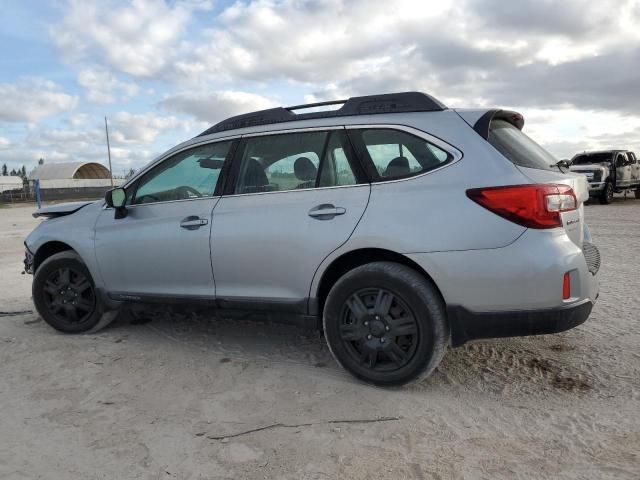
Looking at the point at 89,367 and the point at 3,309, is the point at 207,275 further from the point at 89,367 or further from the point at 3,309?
the point at 3,309

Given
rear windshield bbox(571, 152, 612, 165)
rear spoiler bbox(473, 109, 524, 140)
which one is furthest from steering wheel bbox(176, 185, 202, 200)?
rear windshield bbox(571, 152, 612, 165)

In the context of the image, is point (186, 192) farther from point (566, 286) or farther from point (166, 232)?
point (566, 286)

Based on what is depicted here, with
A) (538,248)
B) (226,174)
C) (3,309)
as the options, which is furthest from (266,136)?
(3,309)

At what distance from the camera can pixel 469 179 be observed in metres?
3.05

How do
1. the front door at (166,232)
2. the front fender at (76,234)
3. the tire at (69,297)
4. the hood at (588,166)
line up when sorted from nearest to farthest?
the front door at (166,232) < the front fender at (76,234) < the tire at (69,297) < the hood at (588,166)

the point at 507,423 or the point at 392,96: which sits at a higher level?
the point at 392,96

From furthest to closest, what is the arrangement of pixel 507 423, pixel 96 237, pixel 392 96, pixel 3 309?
pixel 3 309 < pixel 96 237 < pixel 392 96 < pixel 507 423

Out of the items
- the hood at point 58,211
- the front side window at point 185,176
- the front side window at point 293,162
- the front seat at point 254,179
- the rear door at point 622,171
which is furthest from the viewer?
A: the rear door at point 622,171

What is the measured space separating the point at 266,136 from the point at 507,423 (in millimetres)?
2464

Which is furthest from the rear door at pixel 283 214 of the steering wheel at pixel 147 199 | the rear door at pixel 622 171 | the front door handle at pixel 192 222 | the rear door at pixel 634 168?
the rear door at pixel 634 168

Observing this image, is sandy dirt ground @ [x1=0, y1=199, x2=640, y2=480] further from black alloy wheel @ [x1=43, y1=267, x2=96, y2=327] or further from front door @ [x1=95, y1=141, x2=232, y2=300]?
front door @ [x1=95, y1=141, x2=232, y2=300]

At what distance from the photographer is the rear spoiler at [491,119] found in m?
3.19

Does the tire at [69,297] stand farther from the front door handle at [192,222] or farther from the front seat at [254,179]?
the front seat at [254,179]

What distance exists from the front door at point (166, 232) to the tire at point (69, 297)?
31 centimetres
